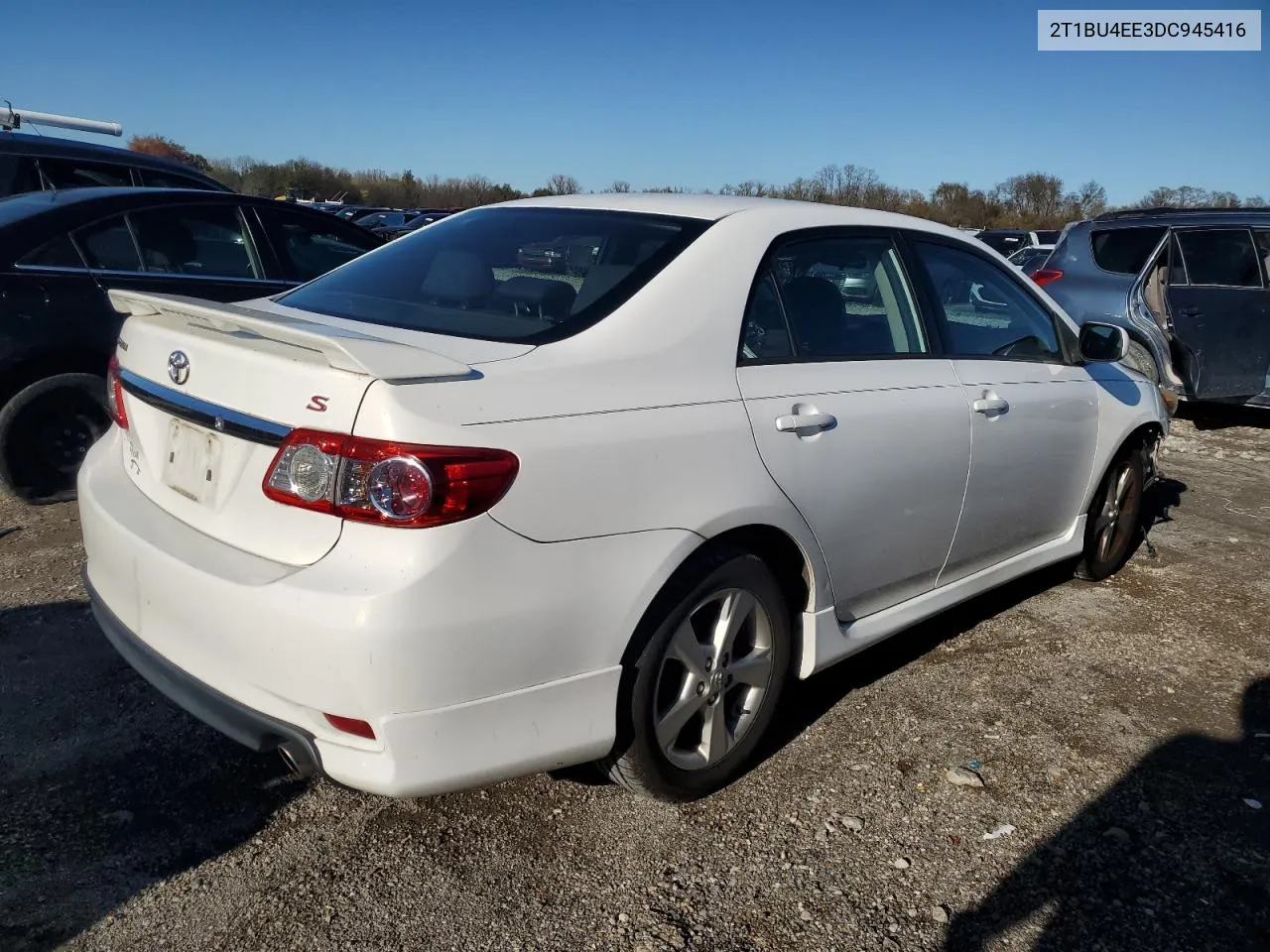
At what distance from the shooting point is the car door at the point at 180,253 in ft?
16.7

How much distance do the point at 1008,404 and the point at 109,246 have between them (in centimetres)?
430

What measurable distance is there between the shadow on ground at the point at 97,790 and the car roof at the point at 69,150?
498 centimetres

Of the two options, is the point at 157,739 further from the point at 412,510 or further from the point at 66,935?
the point at 412,510

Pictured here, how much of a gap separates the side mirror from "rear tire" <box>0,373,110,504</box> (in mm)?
4492

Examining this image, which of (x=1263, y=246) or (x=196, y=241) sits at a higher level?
(x=196, y=241)

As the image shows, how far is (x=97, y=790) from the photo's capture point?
2764 mm

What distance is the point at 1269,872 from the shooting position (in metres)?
2.63

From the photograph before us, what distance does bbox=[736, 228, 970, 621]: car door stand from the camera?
281 cm

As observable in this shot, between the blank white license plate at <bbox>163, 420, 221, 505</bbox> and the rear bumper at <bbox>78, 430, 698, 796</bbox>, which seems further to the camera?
the blank white license plate at <bbox>163, 420, 221, 505</bbox>

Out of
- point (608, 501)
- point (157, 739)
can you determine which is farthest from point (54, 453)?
point (608, 501)

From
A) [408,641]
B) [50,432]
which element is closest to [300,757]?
[408,641]

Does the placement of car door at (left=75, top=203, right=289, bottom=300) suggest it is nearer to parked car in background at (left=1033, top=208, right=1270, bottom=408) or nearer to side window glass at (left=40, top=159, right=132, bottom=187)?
side window glass at (left=40, top=159, right=132, bottom=187)

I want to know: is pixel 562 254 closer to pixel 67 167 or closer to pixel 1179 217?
pixel 67 167

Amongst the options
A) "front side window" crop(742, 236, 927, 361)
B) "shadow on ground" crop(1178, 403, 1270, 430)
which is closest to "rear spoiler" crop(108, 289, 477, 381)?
"front side window" crop(742, 236, 927, 361)
